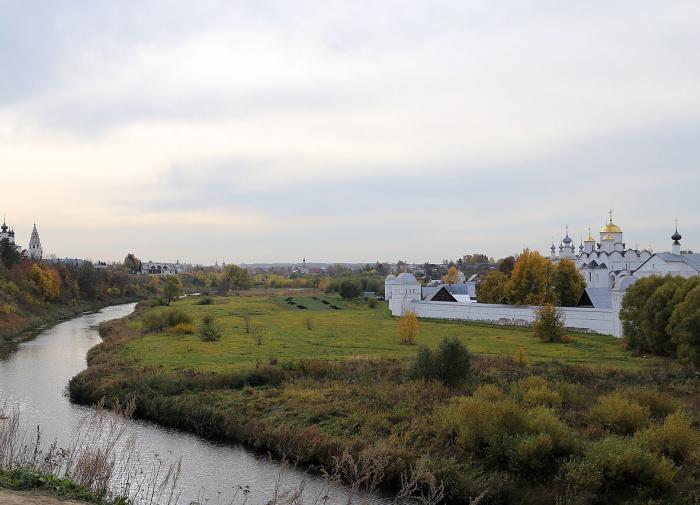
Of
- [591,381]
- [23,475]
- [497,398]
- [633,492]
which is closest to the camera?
[23,475]

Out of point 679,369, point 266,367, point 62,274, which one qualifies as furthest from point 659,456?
point 62,274

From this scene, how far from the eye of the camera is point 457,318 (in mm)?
48000

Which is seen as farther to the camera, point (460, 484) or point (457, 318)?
point (457, 318)

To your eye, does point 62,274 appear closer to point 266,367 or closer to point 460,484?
point 266,367

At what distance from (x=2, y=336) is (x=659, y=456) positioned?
36.1 m

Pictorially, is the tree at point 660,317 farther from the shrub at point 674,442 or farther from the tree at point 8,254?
the tree at point 8,254

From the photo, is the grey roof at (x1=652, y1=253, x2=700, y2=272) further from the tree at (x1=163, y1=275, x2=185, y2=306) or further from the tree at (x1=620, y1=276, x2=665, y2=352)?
the tree at (x1=163, y1=275, x2=185, y2=306)

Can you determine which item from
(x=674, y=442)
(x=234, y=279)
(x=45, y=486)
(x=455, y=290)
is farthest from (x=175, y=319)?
(x=234, y=279)

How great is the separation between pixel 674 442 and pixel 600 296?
31013mm

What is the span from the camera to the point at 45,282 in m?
55.8

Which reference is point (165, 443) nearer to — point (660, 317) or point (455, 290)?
point (660, 317)

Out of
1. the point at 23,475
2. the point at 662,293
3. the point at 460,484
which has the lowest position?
the point at 460,484

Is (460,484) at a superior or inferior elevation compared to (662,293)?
inferior

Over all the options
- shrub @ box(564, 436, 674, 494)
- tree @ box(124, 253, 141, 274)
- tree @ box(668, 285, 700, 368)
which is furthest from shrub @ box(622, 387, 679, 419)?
tree @ box(124, 253, 141, 274)
